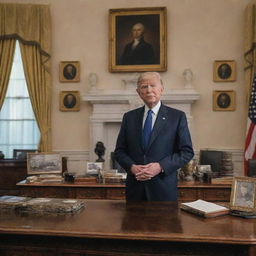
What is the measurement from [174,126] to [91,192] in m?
2.04

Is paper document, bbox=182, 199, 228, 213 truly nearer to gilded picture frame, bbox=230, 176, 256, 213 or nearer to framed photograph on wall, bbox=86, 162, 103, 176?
gilded picture frame, bbox=230, 176, 256, 213

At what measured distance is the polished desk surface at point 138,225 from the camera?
5.54ft

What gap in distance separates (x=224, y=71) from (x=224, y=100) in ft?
1.78

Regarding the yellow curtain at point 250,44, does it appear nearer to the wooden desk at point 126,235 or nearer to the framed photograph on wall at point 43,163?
the framed photograph on wall at point 43,163

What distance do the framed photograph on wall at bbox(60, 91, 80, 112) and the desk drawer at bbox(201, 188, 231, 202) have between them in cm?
342

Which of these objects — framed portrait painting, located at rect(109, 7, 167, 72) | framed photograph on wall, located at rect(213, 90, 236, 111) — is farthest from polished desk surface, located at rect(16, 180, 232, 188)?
framed portrait painting, located at rect(109, 7, 167, 72)

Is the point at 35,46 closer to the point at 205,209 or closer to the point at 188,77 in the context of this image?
the point at 188,77

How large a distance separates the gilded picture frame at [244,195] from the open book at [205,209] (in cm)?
7

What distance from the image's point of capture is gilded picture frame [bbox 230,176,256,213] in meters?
2.04

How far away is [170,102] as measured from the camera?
646 cm

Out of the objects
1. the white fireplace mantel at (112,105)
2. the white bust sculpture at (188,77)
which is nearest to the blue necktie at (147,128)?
the white fireplace mantel at (112,105)

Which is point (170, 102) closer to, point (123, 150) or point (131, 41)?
point (131, 41)

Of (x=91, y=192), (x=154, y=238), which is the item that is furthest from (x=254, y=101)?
(x=154, y=238)

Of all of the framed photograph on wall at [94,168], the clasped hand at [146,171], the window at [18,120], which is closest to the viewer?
the clasped hand at [146,171]
